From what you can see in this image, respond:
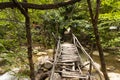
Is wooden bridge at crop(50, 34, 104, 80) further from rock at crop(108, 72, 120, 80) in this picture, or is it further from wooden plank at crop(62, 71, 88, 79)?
rock at crop(108, 72, 120, 80)

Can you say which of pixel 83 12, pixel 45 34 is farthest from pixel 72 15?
pixel 45 34

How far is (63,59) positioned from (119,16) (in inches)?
166

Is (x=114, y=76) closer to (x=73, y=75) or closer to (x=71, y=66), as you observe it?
(x=71, y=66)

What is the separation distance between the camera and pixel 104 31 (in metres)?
9.84

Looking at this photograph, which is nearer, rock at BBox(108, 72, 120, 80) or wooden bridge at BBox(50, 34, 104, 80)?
wooden bridge at BBox(50, 34, 104, 80)

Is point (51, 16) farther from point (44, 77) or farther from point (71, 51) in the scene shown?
point (44, 77)

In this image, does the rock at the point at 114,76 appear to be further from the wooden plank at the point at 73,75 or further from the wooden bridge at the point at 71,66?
the wooden plank at the point at 73,75

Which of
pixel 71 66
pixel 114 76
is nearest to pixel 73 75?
pixel 71 66

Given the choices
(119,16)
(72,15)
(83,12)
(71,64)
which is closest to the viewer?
(119,16)

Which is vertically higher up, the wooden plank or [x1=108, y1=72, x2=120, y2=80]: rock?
the wooden plank

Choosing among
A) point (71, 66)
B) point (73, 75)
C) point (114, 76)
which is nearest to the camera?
point (73, 75)

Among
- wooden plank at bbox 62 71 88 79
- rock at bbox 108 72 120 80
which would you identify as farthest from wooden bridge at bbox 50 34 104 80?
rock at bbox 108 72 120 80

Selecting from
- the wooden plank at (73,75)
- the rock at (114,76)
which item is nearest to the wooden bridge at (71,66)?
the wooden plank at (73,75)

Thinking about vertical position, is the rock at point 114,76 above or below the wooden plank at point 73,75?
below
